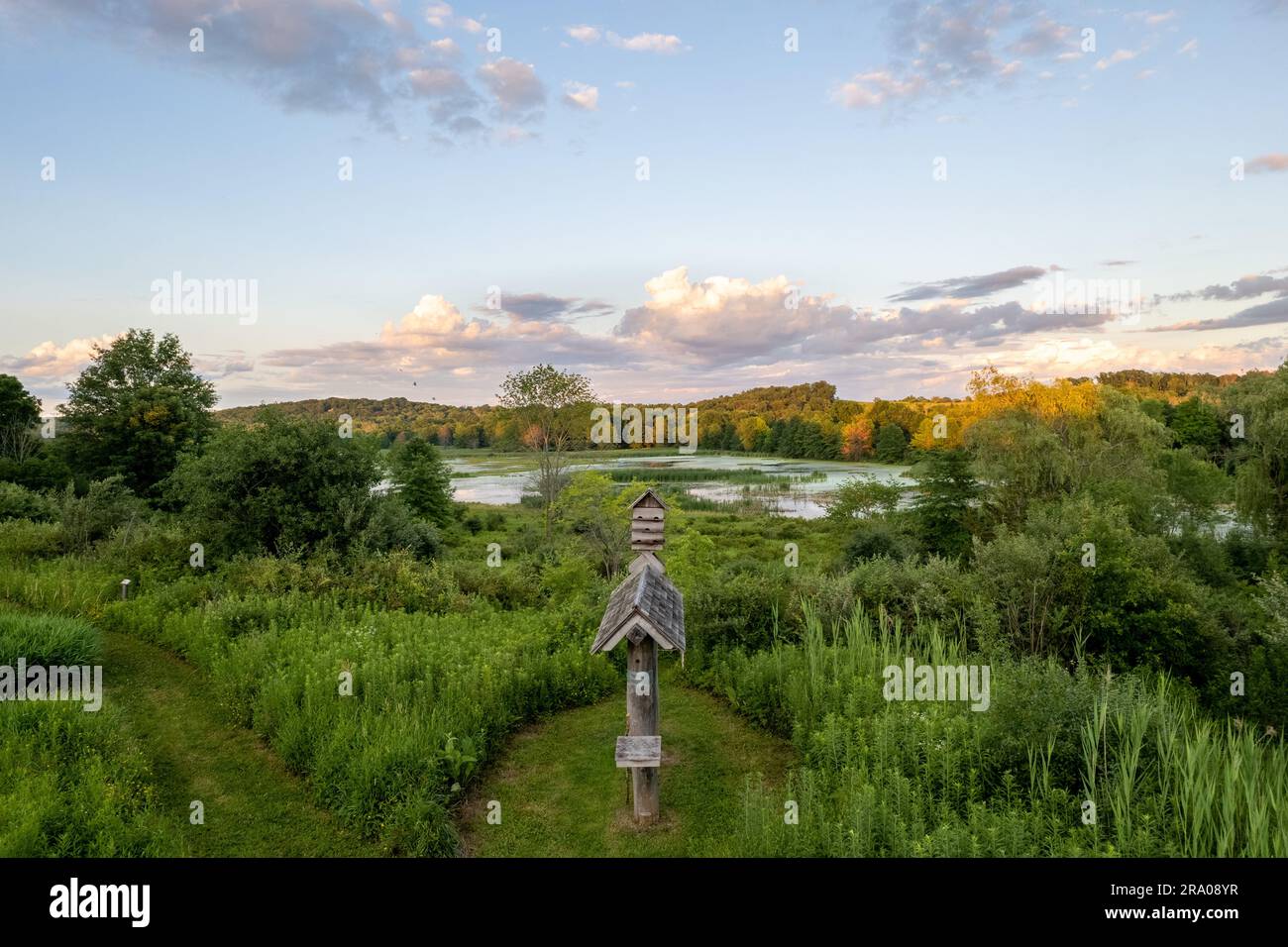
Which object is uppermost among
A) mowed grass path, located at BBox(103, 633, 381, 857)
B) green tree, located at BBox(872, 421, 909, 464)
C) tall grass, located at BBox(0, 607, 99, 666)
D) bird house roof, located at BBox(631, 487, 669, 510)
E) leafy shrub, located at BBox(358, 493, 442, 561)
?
green tree, located at BBox(872, 421, 909, 464)

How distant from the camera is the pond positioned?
55.1m

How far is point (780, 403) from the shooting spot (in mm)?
108875

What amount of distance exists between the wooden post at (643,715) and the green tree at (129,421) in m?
31.9

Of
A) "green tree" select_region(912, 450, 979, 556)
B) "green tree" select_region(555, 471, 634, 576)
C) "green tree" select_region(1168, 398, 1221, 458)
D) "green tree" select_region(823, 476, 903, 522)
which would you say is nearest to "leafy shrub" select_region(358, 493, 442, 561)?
"green tree" select_region(555, 471, 634, 576)

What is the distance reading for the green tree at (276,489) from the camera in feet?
56.9

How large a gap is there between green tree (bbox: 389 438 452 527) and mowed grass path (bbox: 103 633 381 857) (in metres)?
24.7

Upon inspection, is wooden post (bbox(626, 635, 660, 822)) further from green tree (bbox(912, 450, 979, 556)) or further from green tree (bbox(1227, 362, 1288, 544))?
green tree (bbox(1227, 362, 1288, 544))

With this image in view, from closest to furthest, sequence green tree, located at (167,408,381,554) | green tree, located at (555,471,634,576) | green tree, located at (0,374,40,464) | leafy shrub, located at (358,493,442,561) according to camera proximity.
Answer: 1. green tree, located at (167,408,381,554)
2. leafy shrub, located at (358,493,442,561)
3. green tree, located at (555,471,634,576)
4. green tree, located at (0,374,40,464)

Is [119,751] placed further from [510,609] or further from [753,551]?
[753,551]

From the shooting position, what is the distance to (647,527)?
9516 mm
